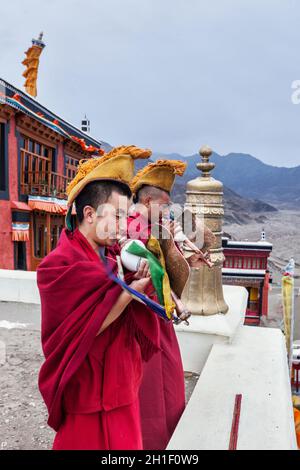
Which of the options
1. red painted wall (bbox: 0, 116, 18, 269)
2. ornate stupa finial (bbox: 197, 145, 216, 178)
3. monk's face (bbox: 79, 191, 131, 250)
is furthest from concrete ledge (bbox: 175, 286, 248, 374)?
red painted wall (bbox: 0, 116, 18, 269)

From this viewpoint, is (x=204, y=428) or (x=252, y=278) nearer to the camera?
(x=204, y=428)

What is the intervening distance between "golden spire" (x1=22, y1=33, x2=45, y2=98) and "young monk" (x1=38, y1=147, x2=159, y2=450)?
490 inches

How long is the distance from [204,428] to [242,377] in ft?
2.15

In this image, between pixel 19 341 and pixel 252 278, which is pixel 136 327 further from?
pixel 252 278

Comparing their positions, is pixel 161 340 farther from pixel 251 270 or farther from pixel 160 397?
pixel 251 270

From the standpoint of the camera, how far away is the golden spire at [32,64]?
489 inches

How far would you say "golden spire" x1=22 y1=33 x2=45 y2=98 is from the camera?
40.7 ft

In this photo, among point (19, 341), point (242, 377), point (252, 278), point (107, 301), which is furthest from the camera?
point (252, 278)

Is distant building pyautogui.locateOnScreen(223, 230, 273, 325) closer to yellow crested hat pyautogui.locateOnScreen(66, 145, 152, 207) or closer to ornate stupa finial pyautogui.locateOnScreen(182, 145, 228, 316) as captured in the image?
ornate stupa finial pyautogui.locateOnScreen(182, 145, 228, 316)

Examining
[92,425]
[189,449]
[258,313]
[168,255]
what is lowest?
[258,313]

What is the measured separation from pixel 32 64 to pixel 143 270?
1328 centimetres

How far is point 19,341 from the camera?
4.02 meters

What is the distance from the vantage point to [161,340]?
7.51 ft
